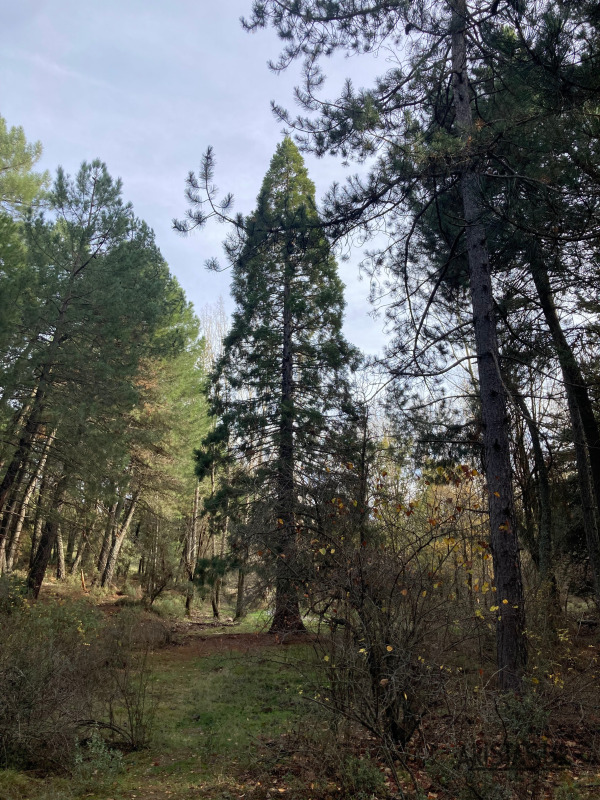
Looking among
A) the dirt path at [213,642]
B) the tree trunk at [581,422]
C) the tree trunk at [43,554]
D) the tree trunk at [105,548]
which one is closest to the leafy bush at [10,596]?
the tree trunk at [43,554]

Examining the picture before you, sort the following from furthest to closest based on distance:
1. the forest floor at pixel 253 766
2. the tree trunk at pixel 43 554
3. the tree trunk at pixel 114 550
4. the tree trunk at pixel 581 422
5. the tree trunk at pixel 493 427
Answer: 1. the tree trunk at pixel 114 550
2. the tree trunk at pixel 43 554
3. the tree trunk at pixel 581 422
4. the tree trunk at pixel 493 427
5. the forest floor at pixel 253 766

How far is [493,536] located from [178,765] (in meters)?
4.14

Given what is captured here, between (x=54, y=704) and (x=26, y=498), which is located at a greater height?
(x=26, y=498)

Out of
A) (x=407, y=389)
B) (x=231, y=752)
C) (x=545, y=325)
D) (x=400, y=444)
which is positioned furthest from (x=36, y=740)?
(x=545, y=325)

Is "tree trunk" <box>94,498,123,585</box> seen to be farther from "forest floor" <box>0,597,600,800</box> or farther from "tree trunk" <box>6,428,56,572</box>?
"forest floor" <box>0,597,600,800</box>

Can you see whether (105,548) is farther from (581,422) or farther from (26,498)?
(581,422)

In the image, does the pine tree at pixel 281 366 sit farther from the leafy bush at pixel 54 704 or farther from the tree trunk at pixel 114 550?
the tree trunk at pixel 114 550

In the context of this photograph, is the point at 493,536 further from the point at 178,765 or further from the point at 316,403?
the point at 316,403

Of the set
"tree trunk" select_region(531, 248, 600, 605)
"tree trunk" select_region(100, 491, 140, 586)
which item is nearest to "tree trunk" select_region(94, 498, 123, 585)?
"tree trunk" select_region(100, 491, 140, 586)

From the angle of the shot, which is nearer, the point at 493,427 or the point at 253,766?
the point at 253,766

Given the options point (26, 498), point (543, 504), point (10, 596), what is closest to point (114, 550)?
point (26, 498)

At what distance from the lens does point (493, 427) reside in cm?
601

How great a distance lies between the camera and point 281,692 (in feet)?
28.5

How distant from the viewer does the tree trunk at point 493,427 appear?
17.6ft
